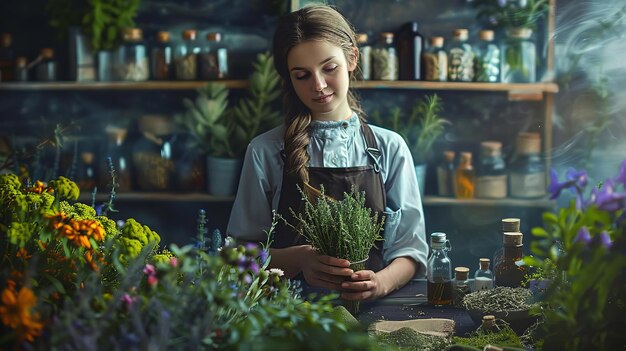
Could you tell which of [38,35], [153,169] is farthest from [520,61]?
[38,35]

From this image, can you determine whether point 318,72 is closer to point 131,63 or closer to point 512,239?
point 512,239

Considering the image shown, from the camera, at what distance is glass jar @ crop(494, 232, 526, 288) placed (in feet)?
5.29

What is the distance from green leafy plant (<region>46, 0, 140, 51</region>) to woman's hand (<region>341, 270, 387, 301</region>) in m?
1.75

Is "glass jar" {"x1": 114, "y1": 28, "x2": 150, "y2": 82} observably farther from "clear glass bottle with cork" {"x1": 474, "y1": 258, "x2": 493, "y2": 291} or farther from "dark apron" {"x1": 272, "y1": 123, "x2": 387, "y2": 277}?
"clear glass bottle with cork" {"x1": 474, "y1": 258, "x2": 493, "y2": 291}

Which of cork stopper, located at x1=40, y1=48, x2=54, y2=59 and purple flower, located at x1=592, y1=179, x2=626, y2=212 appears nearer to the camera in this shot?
purple flower, located at x1=592, y1=179, x2=626, y2=212

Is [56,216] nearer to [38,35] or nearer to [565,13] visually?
[38,35]

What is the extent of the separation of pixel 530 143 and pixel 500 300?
171 centimetres

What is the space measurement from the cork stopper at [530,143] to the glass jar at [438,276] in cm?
148

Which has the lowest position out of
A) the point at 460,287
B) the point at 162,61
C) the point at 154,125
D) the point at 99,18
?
the point at 460,287

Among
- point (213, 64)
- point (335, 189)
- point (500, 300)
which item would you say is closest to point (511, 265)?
point (500, 300)

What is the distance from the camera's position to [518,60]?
2957 millimetres

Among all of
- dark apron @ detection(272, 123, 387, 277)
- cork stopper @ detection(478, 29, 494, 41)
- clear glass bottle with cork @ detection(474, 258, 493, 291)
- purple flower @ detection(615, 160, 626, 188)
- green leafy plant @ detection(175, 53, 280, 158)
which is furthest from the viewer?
green leafy plant @ detection(175, 53, 280, 158)

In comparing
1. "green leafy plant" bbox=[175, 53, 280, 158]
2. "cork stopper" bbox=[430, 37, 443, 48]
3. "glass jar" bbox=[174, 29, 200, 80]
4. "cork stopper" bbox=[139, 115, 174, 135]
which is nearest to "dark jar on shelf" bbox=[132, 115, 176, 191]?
"cork stopper" bbox=[139, 115, 174, 135]

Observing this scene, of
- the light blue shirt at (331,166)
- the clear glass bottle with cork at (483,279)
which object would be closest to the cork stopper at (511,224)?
the clear glass bottle with cork at (483,279)
